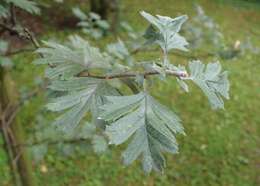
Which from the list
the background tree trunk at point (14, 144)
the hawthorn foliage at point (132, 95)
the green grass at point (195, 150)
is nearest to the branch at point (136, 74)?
the hawthorn foliage at point (132, 95)

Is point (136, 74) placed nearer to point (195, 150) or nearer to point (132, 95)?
point (132, 95)

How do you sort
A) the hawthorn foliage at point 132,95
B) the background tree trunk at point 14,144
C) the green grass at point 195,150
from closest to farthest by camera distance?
the hawthorn foliage at point 132,95, the background tree trunk at point 14,144, the green grass at point 195,150

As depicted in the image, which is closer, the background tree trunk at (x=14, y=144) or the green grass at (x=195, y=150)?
the background tree trunk at (x=14, y=144)

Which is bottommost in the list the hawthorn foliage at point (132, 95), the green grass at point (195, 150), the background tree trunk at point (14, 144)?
the green grass at point (195, 150)

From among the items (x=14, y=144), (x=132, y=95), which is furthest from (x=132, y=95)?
(x=14, y=144)

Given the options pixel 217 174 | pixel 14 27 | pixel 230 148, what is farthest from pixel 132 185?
pixel 14 27

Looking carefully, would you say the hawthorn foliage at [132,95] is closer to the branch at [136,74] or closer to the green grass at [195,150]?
the branch at [136,74]

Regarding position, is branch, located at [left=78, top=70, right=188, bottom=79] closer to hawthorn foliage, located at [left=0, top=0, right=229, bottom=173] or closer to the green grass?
hawthorn foliage, located at [left=0, top=0, right=229, bottom=173]

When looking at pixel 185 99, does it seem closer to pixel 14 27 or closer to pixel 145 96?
pixel 14 27
